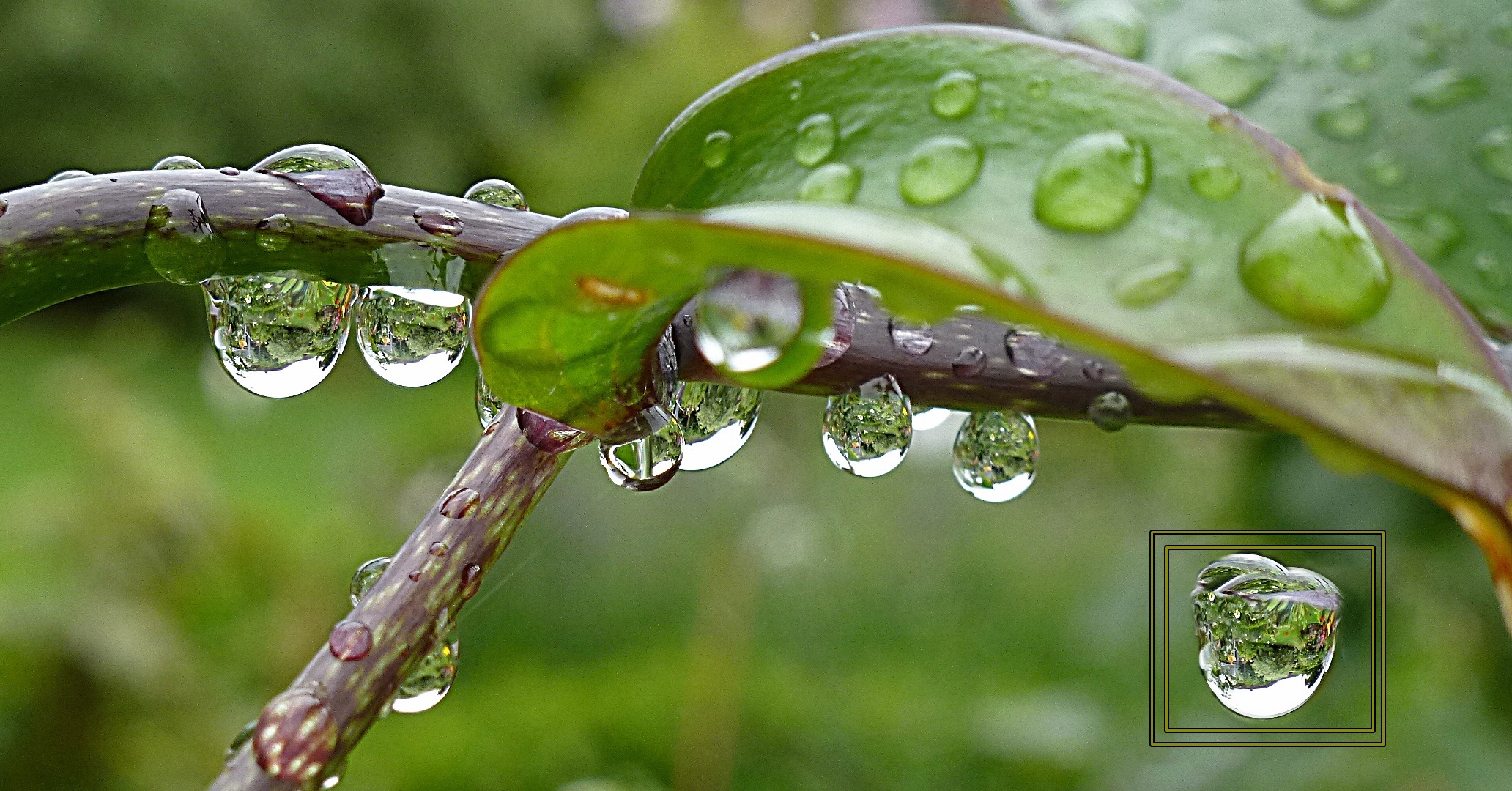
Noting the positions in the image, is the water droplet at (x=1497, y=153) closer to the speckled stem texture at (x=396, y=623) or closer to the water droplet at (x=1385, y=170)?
the water droplet at (x=1385, y=170)

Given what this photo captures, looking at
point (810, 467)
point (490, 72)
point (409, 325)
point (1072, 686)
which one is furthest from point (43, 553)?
point (490, 72)

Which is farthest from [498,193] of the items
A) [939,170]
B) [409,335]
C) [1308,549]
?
[1308,549]

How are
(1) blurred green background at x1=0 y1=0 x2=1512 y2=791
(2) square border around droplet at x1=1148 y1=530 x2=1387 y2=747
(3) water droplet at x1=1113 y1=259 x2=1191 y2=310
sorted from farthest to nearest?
1. (1) blurred green background at x1=0 y1=0 x2=1512 y2=791
2. (2) square border around droplet at x1=1148 y1=530 x2=1387 y2=747
3. (3) water droplet at x1=1113 y1=259 x2=1191 y2=310

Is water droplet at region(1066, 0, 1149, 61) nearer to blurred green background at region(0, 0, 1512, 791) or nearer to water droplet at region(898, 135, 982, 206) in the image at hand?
water droplet at region(898, 135, 982, 206)

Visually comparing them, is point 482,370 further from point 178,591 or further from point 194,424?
point 194,424

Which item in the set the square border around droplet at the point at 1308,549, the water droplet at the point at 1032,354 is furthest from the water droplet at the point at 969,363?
the square border around droplet at the point at 1308,549

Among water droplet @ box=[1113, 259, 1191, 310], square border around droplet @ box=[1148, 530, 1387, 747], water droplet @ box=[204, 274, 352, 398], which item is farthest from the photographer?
square border around droplet @ box=[1148, 530, 1387, 747]

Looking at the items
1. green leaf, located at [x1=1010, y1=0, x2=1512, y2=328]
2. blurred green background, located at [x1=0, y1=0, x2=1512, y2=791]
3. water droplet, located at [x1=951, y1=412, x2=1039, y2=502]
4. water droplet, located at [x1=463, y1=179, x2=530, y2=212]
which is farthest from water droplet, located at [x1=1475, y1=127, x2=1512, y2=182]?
Result: blurred green background, located at [x1=0, y1=0, x2=1512, y2=791]
